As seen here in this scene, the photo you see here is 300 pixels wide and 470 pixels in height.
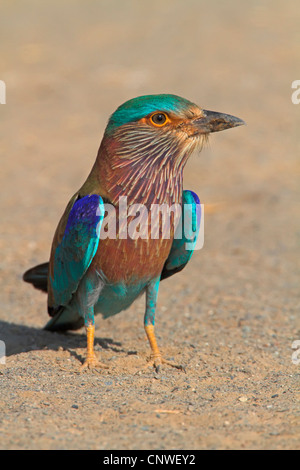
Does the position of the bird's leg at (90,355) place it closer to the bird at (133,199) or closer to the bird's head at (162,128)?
the bird at (133,199)

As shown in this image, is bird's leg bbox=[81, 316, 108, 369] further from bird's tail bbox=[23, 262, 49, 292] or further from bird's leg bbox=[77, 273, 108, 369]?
bird's tail bbox=[23, 262, 49, 292]

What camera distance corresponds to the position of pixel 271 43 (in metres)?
18.7

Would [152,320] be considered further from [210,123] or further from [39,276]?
[210,123]

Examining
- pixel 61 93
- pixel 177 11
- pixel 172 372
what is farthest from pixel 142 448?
pixel 177 11

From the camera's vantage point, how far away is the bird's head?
211 inches

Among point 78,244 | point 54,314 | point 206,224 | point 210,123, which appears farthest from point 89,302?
point 206,224

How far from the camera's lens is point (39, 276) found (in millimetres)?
6633

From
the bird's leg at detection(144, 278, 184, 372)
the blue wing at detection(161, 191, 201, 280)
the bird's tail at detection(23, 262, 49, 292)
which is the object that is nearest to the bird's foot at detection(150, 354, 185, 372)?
the bird's leg at detection(144, 278, 184, 372)

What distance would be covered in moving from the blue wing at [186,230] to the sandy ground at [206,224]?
3.03ft

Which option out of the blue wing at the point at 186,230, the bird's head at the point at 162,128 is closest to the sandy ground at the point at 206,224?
the blue wing at the point at 186,230

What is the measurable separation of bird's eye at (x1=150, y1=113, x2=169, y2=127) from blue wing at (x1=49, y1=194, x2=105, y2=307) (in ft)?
2.49

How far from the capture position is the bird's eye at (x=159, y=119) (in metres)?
5.38

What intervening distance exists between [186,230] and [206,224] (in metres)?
5.64
